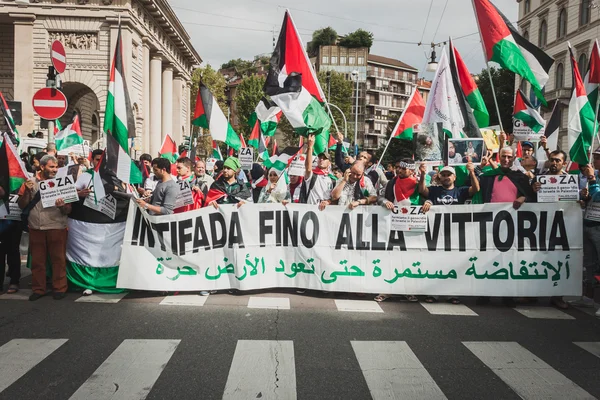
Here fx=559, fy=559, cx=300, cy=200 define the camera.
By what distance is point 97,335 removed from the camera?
18.4 feet

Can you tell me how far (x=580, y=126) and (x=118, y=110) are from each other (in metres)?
6.93

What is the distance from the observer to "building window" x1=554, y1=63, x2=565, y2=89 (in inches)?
2003

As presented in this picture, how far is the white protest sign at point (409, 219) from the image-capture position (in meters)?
7.60

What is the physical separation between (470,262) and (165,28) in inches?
2005

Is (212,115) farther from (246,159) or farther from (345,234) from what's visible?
(345,234)

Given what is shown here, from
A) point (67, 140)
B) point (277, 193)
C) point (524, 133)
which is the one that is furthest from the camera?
point (67, 140)

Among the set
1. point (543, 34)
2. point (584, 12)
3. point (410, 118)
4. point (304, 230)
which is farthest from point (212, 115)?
A: point (543, 34)

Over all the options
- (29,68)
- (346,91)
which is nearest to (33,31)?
(29,68)

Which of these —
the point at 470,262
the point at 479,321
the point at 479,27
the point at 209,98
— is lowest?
the point at 479,321

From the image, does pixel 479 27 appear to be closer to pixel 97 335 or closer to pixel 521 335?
pixel 521 335

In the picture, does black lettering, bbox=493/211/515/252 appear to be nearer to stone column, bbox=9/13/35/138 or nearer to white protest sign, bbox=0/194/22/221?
white protest sign, bbox=0/194/22/221

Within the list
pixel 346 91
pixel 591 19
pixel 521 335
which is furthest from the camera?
pixel 346 91

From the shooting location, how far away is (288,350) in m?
5.20

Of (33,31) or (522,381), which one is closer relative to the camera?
(522,381)
